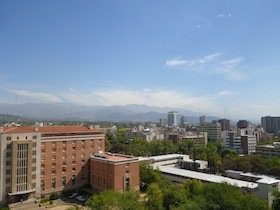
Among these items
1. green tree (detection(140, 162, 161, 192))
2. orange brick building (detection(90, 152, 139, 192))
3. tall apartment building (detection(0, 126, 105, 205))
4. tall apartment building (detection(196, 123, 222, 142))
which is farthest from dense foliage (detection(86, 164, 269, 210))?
tall apartment building (detection(196, 123, 222, 142))

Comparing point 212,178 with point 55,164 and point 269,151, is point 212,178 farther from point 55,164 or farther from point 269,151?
point 269,151

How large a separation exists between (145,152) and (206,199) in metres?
36.6

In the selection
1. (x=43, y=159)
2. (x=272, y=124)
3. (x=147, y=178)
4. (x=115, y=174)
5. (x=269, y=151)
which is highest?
(x=272, y=124)

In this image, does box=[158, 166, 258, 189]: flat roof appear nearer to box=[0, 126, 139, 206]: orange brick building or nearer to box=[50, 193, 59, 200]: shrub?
box=[0, 126, 139, 206]: orange brick building

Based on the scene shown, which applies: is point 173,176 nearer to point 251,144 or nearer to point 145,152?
point 145,152

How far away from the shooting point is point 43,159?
33906 mm

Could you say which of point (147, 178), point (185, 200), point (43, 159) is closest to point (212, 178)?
point (147, 178)

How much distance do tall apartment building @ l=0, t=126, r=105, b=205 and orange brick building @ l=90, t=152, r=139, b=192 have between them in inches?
113

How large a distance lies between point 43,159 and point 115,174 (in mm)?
9986

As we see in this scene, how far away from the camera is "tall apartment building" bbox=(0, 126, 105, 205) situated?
30.3 metres

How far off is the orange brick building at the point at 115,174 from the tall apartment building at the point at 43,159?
9.40 ft

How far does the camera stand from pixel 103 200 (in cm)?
2234

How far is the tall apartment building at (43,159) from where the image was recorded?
1192 inches

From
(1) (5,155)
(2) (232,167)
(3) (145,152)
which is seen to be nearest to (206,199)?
(1) (5,155)
